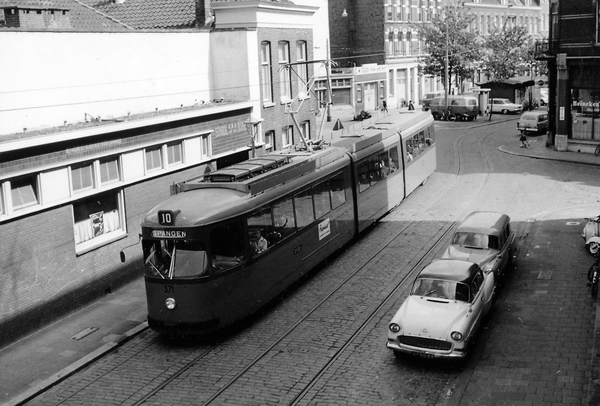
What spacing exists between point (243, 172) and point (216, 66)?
9.58 meters

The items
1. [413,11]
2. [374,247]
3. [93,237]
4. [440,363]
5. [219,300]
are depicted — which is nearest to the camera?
[440,363]

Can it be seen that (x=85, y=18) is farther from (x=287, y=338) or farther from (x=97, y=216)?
(x=287, y=338)

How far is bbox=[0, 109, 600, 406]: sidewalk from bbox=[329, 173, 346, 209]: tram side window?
18.9ft

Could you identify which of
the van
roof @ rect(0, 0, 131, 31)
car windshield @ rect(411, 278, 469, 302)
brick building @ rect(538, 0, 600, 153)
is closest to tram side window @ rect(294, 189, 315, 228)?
car windshield @ rect(411, 278, 469, 302)

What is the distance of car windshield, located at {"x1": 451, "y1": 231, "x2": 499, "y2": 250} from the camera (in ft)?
60.4

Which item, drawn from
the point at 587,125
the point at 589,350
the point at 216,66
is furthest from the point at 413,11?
the point at 589,350

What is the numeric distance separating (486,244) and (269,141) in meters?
12.3

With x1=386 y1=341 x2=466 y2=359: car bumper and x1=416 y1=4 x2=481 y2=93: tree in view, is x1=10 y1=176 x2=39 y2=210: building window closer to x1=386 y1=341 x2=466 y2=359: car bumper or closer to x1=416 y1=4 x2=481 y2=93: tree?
x1=386 y1=341 x2=466 y2=359: car bumper

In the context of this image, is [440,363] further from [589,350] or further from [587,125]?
[587,125]

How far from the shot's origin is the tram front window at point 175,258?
1467cm

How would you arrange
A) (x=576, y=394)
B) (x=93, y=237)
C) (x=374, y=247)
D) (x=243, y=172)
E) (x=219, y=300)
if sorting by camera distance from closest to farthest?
(x=576, y=394), (x=219, y=300), (x=243, y=172), (x=93, y=237), (x=374, y=247)

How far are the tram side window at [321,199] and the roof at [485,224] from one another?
11.6ft

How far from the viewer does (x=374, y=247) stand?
73.9 feet

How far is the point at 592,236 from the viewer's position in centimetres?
2109
